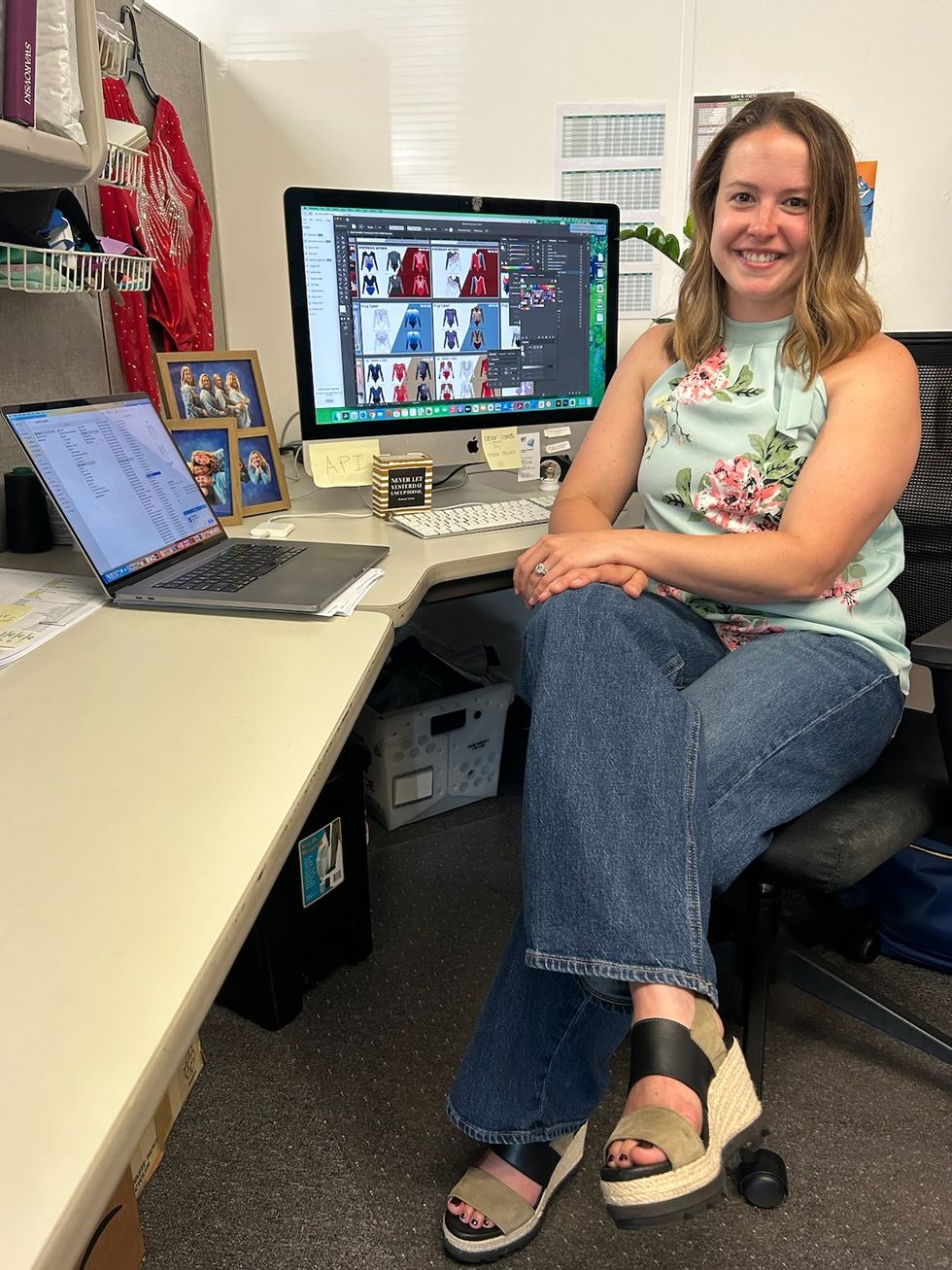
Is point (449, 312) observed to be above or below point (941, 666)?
above

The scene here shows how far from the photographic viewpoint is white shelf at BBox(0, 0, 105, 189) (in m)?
1.01

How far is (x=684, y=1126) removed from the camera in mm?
818

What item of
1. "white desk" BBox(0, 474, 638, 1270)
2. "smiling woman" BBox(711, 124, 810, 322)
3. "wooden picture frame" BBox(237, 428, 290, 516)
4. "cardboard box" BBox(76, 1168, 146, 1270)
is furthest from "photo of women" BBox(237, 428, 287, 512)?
"cardboard box" BBox(76, 1168, 146, 1270)

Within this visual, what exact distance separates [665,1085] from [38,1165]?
23.0 inches

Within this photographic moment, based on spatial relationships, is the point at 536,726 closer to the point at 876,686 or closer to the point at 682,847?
the point at 682,847

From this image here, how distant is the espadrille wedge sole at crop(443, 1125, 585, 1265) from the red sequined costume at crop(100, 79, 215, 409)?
4.75ft

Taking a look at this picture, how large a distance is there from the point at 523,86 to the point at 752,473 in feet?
3.99

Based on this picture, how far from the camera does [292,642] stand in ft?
3.45

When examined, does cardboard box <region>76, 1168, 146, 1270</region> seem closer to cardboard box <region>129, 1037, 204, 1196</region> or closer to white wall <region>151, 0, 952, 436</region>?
cardboard box <region>129, 1037, 204, 1196</region>

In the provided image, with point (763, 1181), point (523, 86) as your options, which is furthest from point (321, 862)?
point (523, 86)

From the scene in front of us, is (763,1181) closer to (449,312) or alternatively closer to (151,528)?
(151,528)

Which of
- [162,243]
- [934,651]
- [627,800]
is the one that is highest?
[162,243]

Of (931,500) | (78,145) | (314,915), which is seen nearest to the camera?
(78,145)

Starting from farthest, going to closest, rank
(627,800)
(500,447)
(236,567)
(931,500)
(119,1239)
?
(500,447) < (931,500) < (236,567) < (627,800) < (119,1239)
